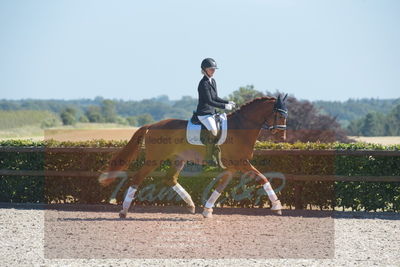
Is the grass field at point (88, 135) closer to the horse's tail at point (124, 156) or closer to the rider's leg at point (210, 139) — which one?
the horse's tail at point (124, 156)

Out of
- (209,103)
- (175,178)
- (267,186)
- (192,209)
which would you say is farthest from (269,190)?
(209,103)

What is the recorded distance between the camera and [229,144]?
12.9 metres

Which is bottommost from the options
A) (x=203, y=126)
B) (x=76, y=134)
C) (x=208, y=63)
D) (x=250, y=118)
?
(x=76, y=134)

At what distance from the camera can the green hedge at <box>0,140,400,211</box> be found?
1414cm

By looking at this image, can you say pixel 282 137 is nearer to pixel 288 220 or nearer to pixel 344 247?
pixel 288 220

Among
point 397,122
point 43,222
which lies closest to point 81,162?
point 43,222

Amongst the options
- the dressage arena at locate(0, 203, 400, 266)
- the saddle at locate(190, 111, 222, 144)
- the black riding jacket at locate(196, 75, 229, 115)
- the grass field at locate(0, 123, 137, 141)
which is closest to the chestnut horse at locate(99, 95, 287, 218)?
the saddle at locate(190, 111, 222, 144)

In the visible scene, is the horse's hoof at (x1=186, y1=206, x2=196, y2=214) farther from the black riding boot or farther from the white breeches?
the white breeches

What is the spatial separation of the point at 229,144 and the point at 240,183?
1743 mm

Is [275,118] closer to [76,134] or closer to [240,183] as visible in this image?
[240,183]

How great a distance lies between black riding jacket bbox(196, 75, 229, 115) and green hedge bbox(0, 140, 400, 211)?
231cm

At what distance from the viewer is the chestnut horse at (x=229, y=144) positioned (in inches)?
505

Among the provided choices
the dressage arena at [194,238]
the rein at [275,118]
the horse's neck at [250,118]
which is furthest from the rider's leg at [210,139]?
the dressage arena at [194,238]

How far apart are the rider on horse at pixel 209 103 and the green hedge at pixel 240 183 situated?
1.89 m
